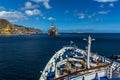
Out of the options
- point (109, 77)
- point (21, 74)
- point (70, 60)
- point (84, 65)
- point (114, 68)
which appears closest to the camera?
point (109, 77)

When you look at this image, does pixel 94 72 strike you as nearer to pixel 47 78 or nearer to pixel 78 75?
pixel 78 75

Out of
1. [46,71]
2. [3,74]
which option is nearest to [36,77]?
[3,74]

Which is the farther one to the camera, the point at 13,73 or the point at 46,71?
the point at 13,73

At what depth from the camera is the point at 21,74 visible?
234ft

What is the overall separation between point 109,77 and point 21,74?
3782cm

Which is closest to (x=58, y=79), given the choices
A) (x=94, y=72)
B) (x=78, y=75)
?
(x=78, y=75)

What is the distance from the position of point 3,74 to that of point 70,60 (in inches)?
1105

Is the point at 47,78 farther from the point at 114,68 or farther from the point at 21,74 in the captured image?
the point at 21,74

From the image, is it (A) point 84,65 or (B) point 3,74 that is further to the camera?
(B) point 3,74

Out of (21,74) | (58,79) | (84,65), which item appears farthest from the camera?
(21,74)

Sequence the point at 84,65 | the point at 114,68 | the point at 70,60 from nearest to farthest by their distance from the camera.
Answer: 1. the point at 114,68
2. the point at 84,65
3. the point at 70,60

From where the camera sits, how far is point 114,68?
45781 mm

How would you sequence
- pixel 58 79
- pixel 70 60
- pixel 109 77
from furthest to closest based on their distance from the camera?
pixel 70 60 → pixel 109 77 → pixel 58 79

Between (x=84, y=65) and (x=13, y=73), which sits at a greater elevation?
(x=84, y=65)
